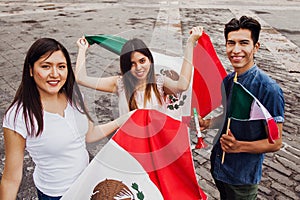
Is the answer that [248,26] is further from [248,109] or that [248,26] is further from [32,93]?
[32,93]

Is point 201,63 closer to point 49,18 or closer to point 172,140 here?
point 172,140

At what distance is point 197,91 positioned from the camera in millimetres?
2541

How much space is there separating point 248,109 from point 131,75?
2.92 feet

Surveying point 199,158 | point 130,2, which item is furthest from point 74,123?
point 130,2

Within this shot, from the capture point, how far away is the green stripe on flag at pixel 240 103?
6.24 ft

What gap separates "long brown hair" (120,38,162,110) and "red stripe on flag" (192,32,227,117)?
1.12ft

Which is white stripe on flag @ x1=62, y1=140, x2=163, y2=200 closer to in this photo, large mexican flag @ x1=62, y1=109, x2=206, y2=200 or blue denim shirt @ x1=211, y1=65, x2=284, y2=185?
large mexican flag @ x1=62, y1=109, x2=206, y2=200

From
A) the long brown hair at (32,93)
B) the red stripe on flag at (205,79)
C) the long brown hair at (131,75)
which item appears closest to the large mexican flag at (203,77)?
the red stripe on flag at (205,79)

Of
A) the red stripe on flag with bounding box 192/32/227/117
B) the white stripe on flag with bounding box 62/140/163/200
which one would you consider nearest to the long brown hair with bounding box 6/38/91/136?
the white stripe on flag with bounding box 62/140/163/200

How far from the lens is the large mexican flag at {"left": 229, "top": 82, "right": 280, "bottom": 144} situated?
183 centimetres

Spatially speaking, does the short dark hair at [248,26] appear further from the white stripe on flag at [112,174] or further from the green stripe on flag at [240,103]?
the white stripe on flag at [112,174]

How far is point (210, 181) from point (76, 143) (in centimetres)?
194

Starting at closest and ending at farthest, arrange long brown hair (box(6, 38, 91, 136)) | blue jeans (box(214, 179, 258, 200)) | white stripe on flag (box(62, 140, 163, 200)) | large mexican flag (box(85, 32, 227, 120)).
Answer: long brown hair (box(6, 38, 91, 136)) → white stripe on flag (box(62, 140, 163, 200)) → blue jeans (box(214, 179, 258, 200)) → large mexican flag (box(85, 32, 227, 120))

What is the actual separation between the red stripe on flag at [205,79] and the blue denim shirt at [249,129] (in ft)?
0.89
